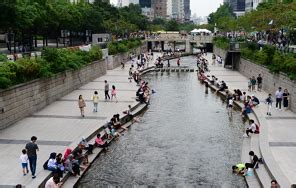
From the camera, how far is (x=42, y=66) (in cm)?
3002

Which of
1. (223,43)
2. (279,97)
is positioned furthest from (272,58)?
(223,43)

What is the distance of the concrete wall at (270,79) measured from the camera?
28.7 metres

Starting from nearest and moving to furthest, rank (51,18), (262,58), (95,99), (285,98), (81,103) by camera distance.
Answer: (81,103), (95,99), (285,98), (262,58), (51,18)

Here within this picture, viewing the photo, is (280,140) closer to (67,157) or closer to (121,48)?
(67,157)

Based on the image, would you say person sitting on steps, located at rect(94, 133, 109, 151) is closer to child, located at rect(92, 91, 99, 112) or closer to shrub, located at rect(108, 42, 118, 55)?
child, located at rect(92, 91, 99, 112)

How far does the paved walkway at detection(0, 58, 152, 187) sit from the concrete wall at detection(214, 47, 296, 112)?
11.0 meters

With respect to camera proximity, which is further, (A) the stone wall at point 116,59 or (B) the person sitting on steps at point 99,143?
(A) the stone wall at point 116,59

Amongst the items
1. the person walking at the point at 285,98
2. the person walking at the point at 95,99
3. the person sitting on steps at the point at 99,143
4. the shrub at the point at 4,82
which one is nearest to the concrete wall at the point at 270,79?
the person walking at the point at 285,98

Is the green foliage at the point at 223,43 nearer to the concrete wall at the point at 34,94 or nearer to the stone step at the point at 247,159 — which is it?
the concrete wall at the point at 34,94

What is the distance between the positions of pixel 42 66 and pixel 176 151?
13019 mm

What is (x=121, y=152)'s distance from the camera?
21328mm

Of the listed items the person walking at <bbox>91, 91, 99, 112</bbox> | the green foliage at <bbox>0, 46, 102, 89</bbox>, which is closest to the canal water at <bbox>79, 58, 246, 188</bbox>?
the person walking at <bbox>91, 91, 99, 112</bbox>

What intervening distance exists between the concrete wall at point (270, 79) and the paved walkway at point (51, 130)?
1097cm

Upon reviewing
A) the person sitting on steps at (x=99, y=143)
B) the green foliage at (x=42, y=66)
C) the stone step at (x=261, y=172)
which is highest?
the green foliage at (x=42, y=66)
